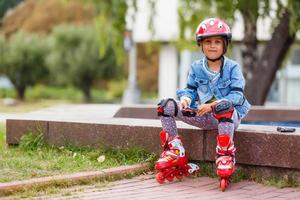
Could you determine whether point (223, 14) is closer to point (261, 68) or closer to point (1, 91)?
point (261, 68)

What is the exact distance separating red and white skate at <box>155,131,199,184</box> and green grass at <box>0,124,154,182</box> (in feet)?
1.48

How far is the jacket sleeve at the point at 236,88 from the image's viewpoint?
20.4 feet

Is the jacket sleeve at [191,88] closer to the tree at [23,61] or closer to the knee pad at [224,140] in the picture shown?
the knee pad at [224,140]

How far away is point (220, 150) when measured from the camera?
6086 mm

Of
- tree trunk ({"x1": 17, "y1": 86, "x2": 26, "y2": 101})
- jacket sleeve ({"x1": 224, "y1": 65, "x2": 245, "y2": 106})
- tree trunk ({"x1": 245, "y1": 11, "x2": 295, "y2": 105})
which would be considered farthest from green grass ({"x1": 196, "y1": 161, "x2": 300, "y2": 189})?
tree trunk ({"x1": 17, "y1": 86, "x2": 26, "y2": 101})

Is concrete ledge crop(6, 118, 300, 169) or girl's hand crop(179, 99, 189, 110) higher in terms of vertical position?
girl's hand crop(179, 99, 189, 110)

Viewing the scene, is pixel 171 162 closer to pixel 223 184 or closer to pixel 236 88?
pixel 223 184

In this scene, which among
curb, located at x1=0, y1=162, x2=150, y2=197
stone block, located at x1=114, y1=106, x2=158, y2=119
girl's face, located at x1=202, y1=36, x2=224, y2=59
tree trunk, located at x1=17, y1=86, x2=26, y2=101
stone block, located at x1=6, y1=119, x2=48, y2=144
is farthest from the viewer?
tree trunk, located at x1=17, y1=86, x2=26, y2=101

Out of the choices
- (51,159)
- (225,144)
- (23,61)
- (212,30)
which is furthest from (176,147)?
(23,61)

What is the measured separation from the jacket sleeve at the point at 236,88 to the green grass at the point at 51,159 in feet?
3.59

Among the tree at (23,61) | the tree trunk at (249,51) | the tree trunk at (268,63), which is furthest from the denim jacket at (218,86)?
the tree at (23,61)

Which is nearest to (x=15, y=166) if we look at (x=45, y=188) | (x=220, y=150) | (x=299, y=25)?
(x=45, y=188)

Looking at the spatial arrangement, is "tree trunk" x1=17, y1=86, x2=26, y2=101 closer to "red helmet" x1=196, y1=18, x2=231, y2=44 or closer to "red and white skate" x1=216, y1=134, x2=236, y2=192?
"red helmet" x1=196, y1=18, x2=231, y2=44

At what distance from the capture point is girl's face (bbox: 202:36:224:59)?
6363 millimetres
